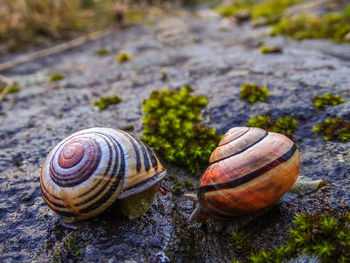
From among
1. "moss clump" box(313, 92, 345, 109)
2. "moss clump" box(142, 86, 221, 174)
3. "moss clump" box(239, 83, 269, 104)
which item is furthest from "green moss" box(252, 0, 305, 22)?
"moss clump" box(142, 86, 221, 174)

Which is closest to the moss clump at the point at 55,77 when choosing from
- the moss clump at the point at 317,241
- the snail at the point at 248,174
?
the snail at the point at 248,174

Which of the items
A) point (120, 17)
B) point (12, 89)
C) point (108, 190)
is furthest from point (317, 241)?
point (120, 17)

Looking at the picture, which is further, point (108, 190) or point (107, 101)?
point (107, 101)

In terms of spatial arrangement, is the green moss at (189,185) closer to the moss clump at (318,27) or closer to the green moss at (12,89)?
the green moss at (12,89)

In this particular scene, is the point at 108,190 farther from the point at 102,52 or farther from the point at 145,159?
the point at 102,52

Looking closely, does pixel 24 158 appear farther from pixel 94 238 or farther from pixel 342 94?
pixel 342 94

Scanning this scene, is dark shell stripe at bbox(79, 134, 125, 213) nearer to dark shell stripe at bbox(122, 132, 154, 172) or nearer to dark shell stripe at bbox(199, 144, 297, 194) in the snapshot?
dark shell stripe at bbox(122, 132, 154, 172)
